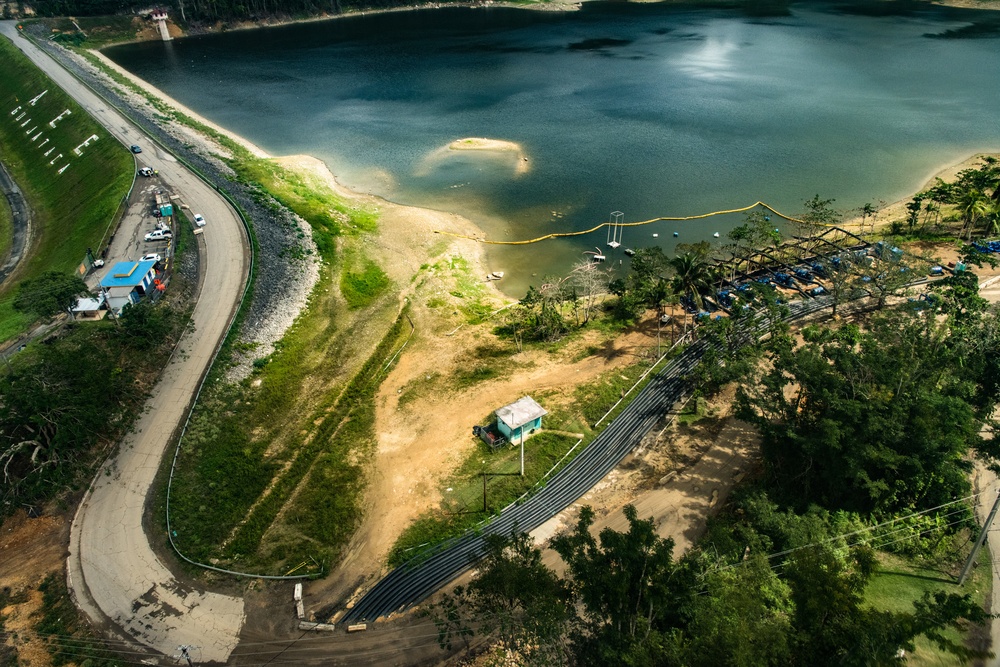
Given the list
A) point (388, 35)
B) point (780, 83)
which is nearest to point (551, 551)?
point (780, 83)

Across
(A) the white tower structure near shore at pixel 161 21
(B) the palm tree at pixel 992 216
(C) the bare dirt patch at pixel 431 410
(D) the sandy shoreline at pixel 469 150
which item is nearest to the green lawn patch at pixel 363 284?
(C) the bare dirt patch at pixel 431 410

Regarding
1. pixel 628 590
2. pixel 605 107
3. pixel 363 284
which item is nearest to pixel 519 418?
pixel 628 590

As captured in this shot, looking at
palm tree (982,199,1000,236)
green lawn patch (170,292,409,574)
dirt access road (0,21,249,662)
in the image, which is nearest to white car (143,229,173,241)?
dirt access road (0,21,249,662)

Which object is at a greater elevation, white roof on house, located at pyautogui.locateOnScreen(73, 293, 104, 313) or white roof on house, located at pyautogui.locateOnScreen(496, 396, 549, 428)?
white roof on house, located at pyautogui.locateOnScreen(73, 293, 104, 313)

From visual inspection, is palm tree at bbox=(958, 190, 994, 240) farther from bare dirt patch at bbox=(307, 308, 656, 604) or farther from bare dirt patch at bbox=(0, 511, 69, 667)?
bare dirt patch at bbox=(0, 511, 69, 667)

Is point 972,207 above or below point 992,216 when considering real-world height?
above

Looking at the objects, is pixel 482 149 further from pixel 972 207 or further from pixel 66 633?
pixel 66 633
